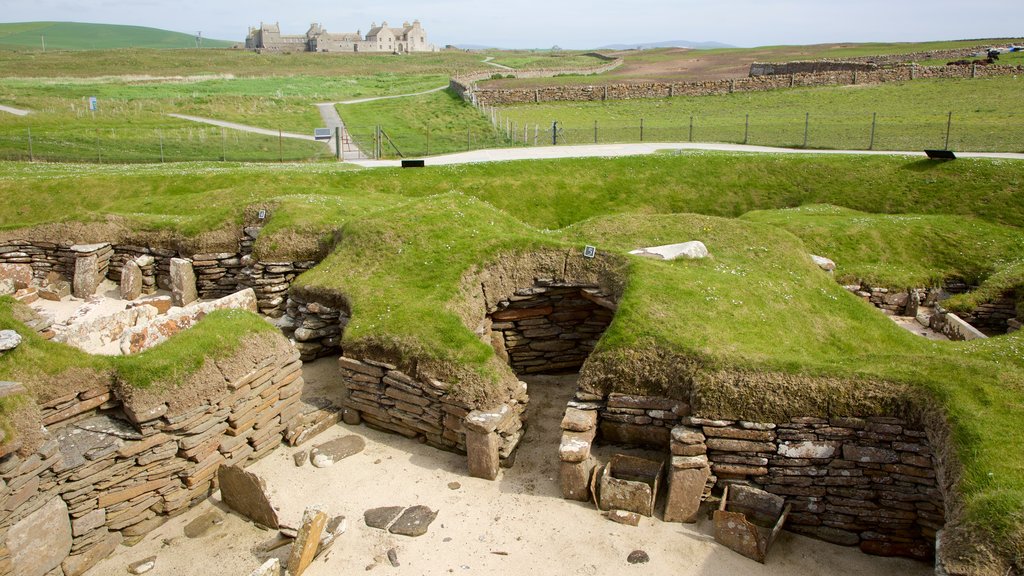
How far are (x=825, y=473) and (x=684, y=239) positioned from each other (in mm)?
7631

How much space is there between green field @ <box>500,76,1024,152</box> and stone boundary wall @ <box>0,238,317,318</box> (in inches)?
932

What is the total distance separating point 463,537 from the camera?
10.0m

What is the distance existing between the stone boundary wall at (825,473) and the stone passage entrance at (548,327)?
400 cm

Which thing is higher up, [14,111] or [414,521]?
[14,111]

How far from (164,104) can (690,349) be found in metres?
57.1

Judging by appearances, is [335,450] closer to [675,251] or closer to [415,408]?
[415,408]

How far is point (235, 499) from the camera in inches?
420

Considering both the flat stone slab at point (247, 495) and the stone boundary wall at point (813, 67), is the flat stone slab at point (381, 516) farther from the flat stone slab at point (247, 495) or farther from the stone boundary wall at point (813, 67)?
the stone boundary wall at point (813, 67)

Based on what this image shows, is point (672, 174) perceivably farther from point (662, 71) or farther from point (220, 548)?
point (662, 71)

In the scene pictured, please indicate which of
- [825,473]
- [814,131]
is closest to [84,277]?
[825,473]

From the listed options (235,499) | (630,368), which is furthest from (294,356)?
(630,368)

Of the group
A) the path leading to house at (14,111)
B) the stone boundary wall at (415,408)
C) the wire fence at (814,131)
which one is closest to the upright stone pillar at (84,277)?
the stone boundary wall at (415,408)

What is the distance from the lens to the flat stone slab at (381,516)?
1030 centimetres

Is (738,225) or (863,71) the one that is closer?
(738,225)
